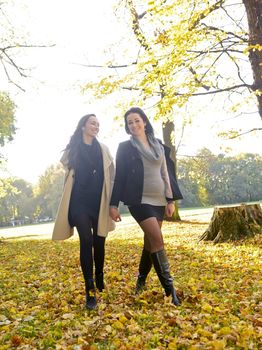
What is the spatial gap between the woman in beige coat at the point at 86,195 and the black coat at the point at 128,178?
0.25 m

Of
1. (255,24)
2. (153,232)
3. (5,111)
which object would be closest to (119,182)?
(153,232)

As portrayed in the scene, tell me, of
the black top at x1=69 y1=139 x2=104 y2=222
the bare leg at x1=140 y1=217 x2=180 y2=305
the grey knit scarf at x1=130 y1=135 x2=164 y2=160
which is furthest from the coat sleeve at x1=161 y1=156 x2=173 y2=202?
the black top at x1=69 y1=139 x2=104 y2=222

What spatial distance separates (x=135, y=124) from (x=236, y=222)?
5.65 m

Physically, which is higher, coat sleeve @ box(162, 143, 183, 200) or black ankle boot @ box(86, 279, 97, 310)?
coat sleeve @ box(162, 143, 183, 200)

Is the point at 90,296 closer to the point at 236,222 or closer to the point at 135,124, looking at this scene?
the point at 135,124

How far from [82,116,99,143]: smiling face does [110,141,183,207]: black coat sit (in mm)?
406

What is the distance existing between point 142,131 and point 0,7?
12.2 meters

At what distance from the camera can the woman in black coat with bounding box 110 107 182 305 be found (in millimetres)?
4266

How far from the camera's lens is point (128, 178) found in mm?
4367

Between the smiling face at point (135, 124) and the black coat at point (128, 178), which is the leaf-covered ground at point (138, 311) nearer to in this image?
the black coat at point (128, 178)

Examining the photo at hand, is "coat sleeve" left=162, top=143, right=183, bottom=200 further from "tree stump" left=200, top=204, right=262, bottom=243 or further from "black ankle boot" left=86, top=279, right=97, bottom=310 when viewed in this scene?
"tree stump" left=200, top=204, right=262, bottom=243

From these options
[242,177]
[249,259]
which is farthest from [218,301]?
[242,177]

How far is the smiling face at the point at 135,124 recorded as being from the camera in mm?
4531

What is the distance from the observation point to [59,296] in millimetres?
5133
